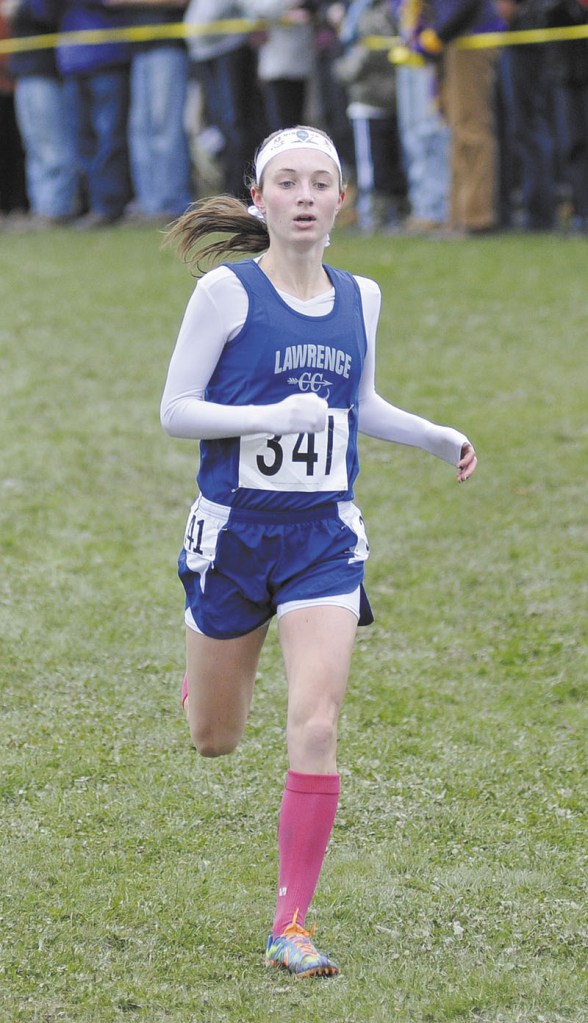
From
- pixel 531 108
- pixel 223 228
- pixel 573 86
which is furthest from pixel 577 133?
pixel 223 228

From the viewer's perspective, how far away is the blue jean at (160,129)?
15297 millimetres

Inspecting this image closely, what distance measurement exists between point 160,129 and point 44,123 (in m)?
1.80

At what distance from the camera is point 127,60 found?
15.7 meters

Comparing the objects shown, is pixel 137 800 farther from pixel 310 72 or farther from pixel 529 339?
pixel 310 72

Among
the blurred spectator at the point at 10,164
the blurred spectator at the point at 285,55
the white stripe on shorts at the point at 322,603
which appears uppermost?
the white stripe on shorts at the point at 322,603

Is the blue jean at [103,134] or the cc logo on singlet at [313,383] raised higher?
the cc logo on singlet at [313,383]

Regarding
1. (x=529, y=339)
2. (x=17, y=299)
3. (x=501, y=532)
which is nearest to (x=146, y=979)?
(x=501, y=532)

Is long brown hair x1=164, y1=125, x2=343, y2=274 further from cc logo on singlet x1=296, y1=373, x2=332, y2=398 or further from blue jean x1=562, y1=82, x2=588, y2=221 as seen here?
blue jean x1=562, y1=82, x2=588, y2=221

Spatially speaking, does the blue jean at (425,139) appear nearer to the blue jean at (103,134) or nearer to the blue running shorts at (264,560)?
the blue jean at (103,134)

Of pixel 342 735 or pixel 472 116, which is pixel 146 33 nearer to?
pixel 472 116

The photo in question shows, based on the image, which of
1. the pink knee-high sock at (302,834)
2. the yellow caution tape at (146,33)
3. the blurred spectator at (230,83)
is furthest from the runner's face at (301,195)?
the blurred spectator at (230,83)

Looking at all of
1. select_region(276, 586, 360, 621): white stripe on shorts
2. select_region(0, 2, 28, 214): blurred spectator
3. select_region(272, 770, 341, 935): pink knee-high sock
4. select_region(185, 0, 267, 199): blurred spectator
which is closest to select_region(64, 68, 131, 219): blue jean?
select_region(185, 0, 267, 199): blurred spectator

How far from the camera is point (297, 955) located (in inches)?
155

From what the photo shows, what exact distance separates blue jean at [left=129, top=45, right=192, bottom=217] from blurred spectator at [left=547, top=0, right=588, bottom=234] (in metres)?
3.90
